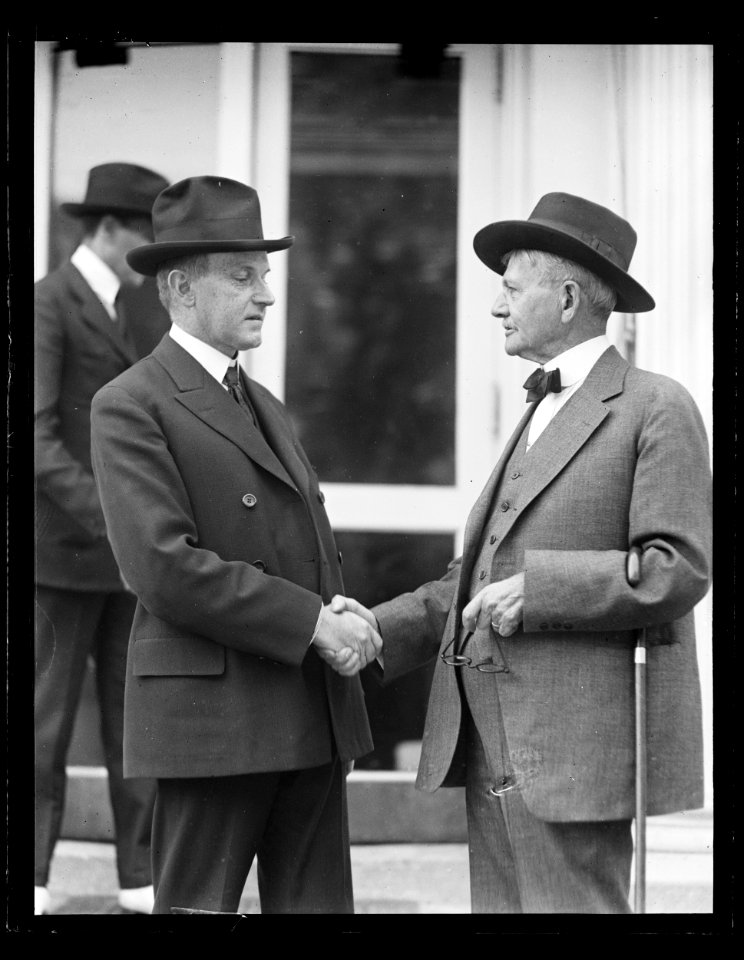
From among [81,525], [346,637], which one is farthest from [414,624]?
[81,525]

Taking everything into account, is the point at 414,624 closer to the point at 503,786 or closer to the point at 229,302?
the point at 503,786

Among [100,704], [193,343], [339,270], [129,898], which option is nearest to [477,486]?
[339,270]

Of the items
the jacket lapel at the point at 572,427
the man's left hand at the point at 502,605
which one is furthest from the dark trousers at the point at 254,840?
the jacket lapel at the point at 572,427

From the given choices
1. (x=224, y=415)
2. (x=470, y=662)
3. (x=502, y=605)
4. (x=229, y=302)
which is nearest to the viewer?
(x=502, y=605)

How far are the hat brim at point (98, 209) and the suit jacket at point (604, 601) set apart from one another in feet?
5.52

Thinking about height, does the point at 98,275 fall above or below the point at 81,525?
above

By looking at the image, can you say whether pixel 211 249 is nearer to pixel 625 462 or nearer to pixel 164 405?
pixel 164 405

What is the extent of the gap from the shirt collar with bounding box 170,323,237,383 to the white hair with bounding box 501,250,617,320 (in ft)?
3.06

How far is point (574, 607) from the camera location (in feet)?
10.7

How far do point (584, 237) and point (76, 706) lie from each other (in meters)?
2.24

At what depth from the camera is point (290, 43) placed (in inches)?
154

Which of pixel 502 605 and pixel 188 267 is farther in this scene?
pixel 188 267

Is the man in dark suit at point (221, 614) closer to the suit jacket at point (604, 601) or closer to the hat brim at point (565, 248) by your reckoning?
the suit jacket at point (604, 601)

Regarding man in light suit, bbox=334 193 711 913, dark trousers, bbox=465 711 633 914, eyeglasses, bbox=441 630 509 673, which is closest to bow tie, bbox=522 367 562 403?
man in light suit, bbox=334 193 711 913
